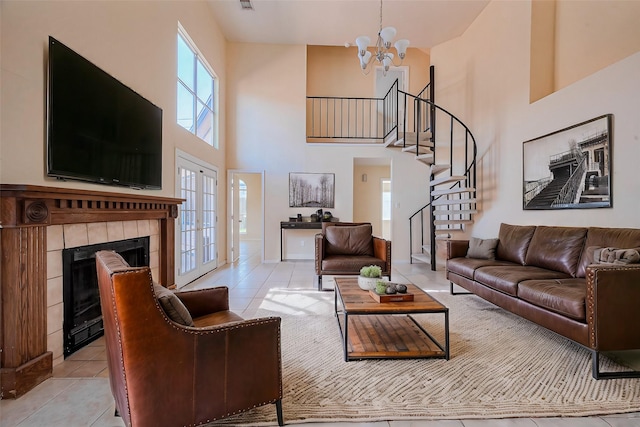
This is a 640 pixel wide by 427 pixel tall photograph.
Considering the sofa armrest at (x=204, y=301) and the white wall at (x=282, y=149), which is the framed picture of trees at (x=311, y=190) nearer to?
the white wall at (x=282, y=149)

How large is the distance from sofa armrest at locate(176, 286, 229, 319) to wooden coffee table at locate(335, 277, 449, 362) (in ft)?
2.83

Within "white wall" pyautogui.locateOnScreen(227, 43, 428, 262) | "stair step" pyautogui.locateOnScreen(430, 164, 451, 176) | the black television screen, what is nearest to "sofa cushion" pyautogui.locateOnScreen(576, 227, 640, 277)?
"stair step" pyautogui.locateOnScreen(430, 164, 451, 176)

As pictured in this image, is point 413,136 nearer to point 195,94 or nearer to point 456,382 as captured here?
point 195,94

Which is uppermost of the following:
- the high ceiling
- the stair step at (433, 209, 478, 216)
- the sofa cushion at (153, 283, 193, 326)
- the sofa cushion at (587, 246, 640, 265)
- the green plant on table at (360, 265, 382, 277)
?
the high ceiling

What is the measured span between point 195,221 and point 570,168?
5149 millimetres

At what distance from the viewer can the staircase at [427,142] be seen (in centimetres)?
505

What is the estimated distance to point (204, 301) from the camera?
1.90 metres

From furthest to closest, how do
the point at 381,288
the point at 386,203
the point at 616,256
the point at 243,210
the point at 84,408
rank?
the point at 243,210 → the point at 386,203 → the point at 381,288 → the point at 616,256 → the point at 84,408

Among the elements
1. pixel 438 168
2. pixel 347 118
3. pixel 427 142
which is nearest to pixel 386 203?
pixel 347 118

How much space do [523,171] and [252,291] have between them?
4.10m

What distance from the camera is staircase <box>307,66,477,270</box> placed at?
16.6ft

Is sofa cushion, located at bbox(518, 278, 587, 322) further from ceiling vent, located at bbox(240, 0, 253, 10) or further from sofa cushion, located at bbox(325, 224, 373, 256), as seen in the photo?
ceiling vent, located at bbox(240, 0, 253, 10)

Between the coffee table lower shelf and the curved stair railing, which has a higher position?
the curved stair railing

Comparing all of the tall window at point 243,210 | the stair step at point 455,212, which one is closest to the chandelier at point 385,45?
the stair step at point 455,212
